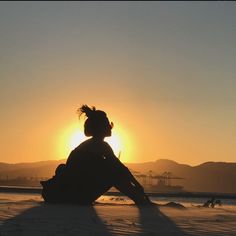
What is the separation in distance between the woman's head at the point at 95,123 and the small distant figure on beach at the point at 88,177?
0.39m

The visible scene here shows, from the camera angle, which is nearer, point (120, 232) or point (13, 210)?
point (120, 232)

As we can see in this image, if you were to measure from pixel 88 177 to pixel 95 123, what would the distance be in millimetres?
1652

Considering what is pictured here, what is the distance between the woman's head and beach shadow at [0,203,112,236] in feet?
15.8

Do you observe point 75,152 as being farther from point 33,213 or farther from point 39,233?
point 39,233

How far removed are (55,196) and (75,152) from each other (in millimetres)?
1360

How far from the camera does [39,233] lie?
27.6ft

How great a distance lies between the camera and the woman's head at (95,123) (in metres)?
16.2

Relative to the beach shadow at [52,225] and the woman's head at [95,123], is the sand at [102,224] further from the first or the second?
the woman's head at [95,123]

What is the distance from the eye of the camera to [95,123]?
53.2 feet

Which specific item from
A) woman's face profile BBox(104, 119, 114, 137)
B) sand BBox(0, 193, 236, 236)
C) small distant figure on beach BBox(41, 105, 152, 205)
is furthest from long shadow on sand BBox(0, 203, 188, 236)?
woman's face profile BBox(104, 119, 114, 137)

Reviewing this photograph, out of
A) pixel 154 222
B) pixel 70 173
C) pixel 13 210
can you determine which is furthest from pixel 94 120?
pixel 154 222

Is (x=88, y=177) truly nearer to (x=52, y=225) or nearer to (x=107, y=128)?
(x=107, y=128)

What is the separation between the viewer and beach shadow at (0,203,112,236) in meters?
8.56

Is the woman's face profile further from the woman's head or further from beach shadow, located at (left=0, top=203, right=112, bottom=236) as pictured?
beach shadow, located at (left=0, top=203, right=112, bottom=236)
